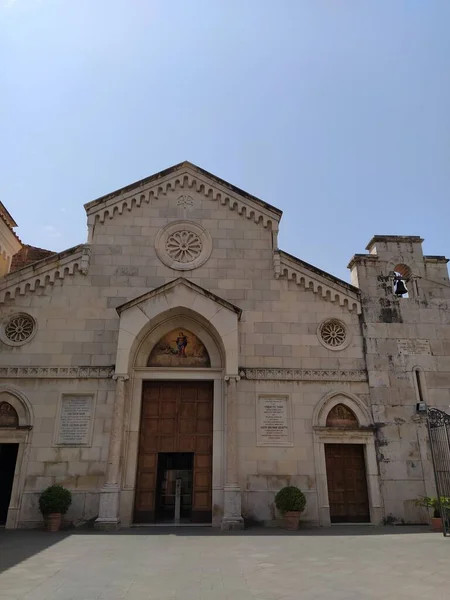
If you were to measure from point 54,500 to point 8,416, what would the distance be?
3.52 metres

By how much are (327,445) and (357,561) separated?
22.1 ft

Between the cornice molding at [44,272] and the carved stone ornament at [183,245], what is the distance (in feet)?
9.47

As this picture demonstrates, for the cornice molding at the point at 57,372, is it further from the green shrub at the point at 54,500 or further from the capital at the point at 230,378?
the capital at the point at 230,378

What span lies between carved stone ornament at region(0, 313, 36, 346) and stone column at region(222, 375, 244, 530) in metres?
7.36

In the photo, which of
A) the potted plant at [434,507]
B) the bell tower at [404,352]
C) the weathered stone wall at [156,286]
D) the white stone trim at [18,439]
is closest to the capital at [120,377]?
the weathered stone wall at [156,286]

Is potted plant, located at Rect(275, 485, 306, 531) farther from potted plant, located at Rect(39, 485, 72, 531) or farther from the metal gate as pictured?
potted plant, located at Rect(39, 485, 72, 531)

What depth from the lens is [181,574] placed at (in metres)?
7.99

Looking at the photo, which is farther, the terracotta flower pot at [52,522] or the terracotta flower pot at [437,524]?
the terracotta flower pot at [52,522]

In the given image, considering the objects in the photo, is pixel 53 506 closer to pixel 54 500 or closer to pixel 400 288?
pixel 54 500

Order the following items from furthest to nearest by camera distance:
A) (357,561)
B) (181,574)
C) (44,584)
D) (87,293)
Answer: (87,293) < (357,561) < (181,574) < (44,584)

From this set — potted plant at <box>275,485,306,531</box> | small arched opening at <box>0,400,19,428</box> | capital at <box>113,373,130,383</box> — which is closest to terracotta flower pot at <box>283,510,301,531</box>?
potted plant at <box>275,485,306,531</box>

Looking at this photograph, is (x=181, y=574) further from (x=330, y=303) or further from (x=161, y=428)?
(x=330, y=303)

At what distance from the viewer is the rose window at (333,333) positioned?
54.9 feet

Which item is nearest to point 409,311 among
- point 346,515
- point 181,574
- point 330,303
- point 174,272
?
point 330,303
